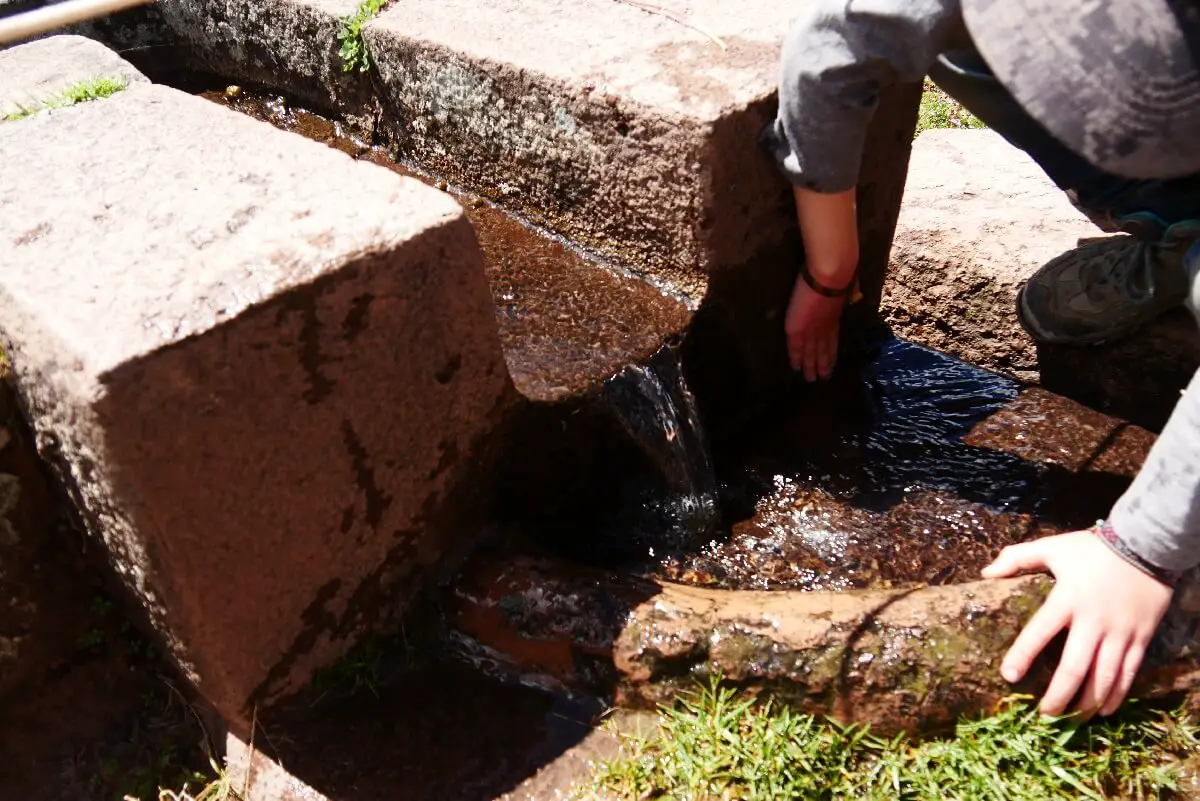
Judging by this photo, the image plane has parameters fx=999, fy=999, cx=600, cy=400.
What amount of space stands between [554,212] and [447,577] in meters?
0.95

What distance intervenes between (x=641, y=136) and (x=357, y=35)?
1.07 m

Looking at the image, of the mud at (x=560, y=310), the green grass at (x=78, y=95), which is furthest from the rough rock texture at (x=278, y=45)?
the green grass at (x=78, y=95)

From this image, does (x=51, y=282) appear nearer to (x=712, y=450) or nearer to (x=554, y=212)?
(x=554, y=212)

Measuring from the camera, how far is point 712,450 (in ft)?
8.01

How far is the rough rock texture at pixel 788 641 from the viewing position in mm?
1633

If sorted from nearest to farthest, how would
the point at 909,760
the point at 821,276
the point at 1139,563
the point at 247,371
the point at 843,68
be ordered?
the point at 247,371, the point at 1139,563, the point at 909,760, the point at 843,68, the point at 821,276

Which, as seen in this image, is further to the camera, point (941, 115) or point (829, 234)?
point (941, 115)

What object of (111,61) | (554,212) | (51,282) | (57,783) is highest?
(111,61)

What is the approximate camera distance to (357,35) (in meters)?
2.66

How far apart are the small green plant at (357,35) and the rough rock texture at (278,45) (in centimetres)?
3

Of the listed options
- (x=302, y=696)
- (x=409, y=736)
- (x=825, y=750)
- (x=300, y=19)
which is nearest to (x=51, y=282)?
(x=302, y=696)

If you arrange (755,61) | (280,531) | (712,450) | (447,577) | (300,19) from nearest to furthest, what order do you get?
1. (280,531)
2. (447,577)
3. (755,61)
4. (712,450)
5. (300,19)

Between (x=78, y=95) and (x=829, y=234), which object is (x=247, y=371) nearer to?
(x=78, y=95)

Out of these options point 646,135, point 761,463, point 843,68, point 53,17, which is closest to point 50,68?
point 53,17
